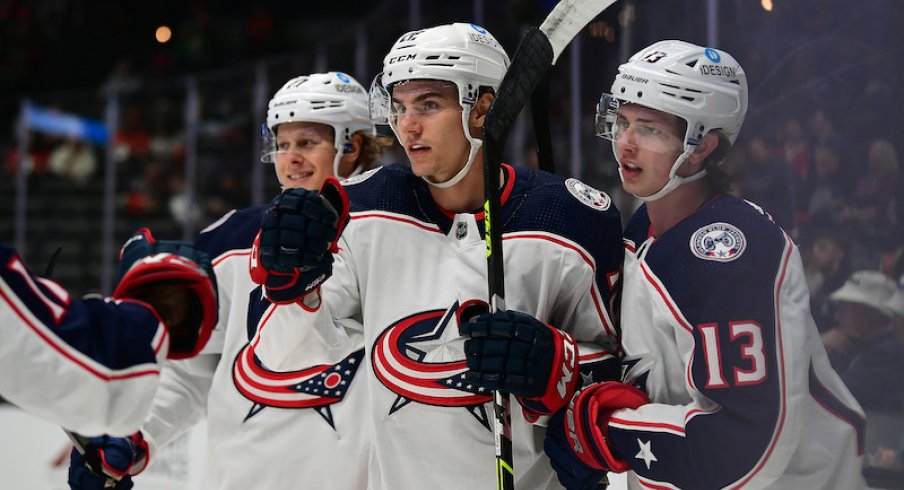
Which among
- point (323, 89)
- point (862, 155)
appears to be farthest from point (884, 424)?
point (323, 89)

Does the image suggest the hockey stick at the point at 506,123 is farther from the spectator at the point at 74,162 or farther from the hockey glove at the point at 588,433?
the spectator at the point at 74,162

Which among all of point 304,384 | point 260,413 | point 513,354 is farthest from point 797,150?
point 260,413

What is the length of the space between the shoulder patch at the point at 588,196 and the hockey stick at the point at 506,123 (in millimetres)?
226

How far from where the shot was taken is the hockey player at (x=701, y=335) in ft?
4.99

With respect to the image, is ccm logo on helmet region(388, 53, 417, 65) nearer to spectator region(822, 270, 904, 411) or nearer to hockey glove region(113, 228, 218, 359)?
hockey glove region(113, 228, 218, 359)

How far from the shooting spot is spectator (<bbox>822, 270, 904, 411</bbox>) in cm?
152

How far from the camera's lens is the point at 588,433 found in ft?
5.42

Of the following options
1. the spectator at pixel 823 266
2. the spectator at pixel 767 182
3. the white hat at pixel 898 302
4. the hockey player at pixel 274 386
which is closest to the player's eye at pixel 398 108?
the hockey player at pixel 274 386

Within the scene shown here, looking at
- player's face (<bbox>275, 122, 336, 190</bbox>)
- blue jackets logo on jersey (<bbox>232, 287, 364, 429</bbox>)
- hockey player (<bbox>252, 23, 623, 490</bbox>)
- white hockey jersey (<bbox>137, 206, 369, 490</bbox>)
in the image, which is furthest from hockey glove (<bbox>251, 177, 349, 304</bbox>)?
player's face (<bbox>275, 122, 336, 190</bbox>)

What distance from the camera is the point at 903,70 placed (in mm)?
1506

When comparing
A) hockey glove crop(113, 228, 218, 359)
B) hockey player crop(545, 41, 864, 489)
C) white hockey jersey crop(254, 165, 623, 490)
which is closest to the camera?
hockey glove crop(113, 228, 218, 359)

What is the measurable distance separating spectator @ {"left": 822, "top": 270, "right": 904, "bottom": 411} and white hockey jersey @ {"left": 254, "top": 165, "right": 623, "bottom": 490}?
40cm

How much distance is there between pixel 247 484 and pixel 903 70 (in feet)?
5.39

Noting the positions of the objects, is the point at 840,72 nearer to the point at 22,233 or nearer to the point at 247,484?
the point at 247,484
